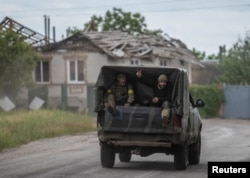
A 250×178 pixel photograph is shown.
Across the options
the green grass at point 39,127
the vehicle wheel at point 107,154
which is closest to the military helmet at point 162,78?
the vehicle wheel at point 107,154

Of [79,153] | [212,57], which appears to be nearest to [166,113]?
[79,153]

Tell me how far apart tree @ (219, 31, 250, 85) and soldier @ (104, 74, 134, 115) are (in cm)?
4198

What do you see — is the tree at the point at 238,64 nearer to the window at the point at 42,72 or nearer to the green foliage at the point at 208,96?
the green foliage at the point at 208,96

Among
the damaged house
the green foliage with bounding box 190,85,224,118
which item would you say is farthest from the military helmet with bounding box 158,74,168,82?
the damaged house

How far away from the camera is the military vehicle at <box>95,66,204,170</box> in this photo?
16156mm

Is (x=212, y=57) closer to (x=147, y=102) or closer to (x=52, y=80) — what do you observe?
(x=52, y=80)

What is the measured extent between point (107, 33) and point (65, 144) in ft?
110

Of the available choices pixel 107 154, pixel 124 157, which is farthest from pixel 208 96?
pixel 107 154

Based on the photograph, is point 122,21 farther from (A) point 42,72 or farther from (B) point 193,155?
(B) point 193,155

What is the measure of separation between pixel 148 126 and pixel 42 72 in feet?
125

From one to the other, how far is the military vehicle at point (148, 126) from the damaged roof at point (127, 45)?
1365 inches

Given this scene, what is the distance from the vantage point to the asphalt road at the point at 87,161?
1570 cm

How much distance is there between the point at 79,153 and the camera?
21438 mm

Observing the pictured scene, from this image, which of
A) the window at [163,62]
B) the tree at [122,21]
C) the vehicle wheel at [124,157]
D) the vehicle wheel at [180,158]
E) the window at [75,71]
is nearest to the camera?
the vehicle wheel at [180,158]
